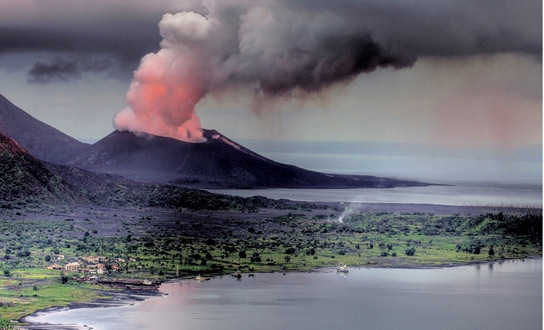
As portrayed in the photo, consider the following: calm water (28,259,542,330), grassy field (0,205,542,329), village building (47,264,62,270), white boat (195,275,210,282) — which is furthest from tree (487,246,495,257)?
village building (47,264,62,270)

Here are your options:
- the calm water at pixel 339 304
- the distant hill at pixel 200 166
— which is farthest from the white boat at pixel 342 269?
the distant hill at pixel 200 166

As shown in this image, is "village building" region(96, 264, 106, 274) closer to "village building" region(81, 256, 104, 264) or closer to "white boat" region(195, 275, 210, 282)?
"village building" region(81, 256, 104, 264)

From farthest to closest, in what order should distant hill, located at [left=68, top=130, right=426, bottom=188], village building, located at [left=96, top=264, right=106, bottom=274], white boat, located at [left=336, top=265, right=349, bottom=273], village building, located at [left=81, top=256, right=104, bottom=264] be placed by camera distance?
distant hill, located at [left=68, top=130, right=426, bottom=188] → white boat, located at [left=336, top=265, right=349, bottom=273] → village building, located at [left=81, top=256, right=104, bottom=264] → village building, located at [left=96, top=264, right=106, bottom=274]

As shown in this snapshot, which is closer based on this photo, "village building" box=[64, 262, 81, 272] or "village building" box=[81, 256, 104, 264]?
"village building" box=[64, 262, 81, 272]

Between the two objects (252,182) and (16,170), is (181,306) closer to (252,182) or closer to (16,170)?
(16,170)

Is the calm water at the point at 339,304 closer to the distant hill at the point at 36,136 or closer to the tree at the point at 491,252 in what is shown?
the tree at the point at 491,252
